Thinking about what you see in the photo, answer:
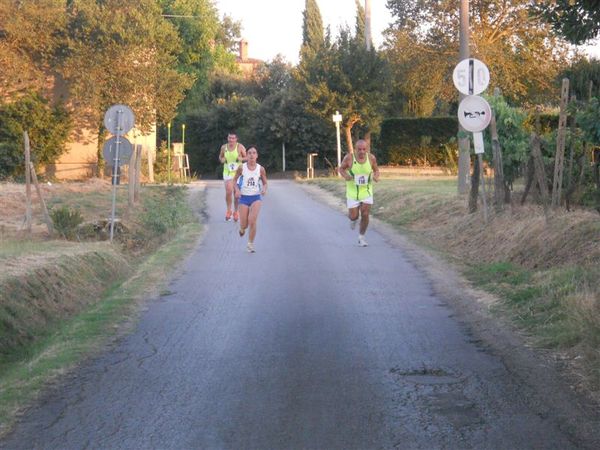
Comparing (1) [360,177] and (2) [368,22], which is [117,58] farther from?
(1) [360,177]

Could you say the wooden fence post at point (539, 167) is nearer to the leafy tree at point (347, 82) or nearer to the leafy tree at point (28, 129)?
the leafy tree at point (347, 82)

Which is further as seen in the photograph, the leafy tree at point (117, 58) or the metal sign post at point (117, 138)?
the leafy tree at point (117, 58)

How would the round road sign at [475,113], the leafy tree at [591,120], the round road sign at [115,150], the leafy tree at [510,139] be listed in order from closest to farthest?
the leafy tree at [591,120]
the round road sign at [475,113]
the round road sign at [115,150]
the leafy tree at [510,139]

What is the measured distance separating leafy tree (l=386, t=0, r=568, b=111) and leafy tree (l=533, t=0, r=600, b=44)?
88.3 feet

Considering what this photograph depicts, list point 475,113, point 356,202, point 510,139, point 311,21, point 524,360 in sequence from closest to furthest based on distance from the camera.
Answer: point 524,360 < point 475,113 < point 356,202 < point 510,139 < point 311,21

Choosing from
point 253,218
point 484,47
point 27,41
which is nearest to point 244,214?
point 253,218

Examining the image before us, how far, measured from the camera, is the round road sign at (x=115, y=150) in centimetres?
1619

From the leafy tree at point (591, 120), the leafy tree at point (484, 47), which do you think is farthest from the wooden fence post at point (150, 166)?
the leafy tree at point (591, 120)

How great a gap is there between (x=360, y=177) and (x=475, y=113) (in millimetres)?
2190

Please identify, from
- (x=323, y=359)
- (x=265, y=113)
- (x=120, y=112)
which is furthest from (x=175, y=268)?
(x=265, y=113)

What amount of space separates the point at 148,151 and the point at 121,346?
34453 mm

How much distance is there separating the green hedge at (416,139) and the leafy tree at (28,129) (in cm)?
1562

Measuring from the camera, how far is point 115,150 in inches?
642

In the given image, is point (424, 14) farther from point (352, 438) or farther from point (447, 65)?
→ point (352, 438)
